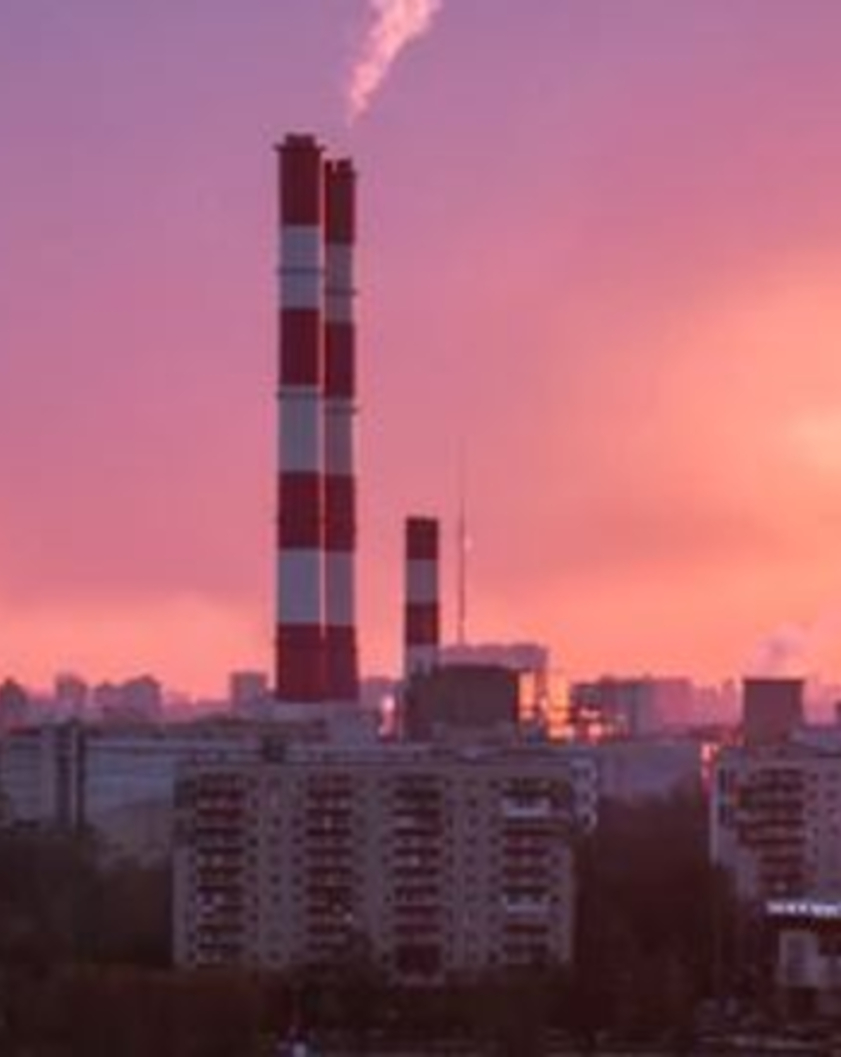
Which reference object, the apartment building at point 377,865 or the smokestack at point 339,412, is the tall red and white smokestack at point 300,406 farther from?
the apartment building at point 377,865

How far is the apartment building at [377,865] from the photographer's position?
2211 centimetres

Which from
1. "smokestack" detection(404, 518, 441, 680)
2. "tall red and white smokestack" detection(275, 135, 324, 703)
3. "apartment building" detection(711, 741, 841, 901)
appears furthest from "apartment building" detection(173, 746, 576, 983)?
"smokestack" detection(404, 518, 441, 680)

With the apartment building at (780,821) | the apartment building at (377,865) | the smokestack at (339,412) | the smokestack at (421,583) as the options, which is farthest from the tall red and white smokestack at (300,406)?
the smokestack at (421,583)

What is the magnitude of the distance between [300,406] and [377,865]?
405 cm

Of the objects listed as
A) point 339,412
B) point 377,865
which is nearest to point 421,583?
point 339,412

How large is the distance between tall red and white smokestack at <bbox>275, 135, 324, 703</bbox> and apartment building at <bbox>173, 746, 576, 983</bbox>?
6.46 ft

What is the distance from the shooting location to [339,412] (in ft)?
88.0

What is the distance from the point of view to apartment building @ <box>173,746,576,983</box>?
2211cm

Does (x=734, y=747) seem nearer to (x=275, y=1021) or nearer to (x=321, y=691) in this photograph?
(x=321, y=691)

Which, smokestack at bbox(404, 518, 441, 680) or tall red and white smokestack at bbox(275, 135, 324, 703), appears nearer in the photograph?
tall red and white smokestack at bbox(275, 135, 324, 703)

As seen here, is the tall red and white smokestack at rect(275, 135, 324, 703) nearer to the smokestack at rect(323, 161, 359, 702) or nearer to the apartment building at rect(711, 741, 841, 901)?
the smokestack at rect(323, 161, 359, 702)

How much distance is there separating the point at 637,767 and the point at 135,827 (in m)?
6.52

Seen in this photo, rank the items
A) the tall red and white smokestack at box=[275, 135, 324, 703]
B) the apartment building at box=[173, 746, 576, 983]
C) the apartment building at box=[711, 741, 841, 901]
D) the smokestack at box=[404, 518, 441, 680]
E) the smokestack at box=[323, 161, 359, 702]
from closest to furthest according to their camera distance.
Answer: the apartment building at box=[173, 746, 576, 983] → the tall red and white smokestack at box=[275, 135, 324, 703] → the apartment building at box=[711, 741, 841, 901] → the smokestack at box=[323, 161, 359, 702] → the smokestack at box=[404, 518, 441, 680]

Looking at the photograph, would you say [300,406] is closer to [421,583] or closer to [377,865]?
[377,865]
